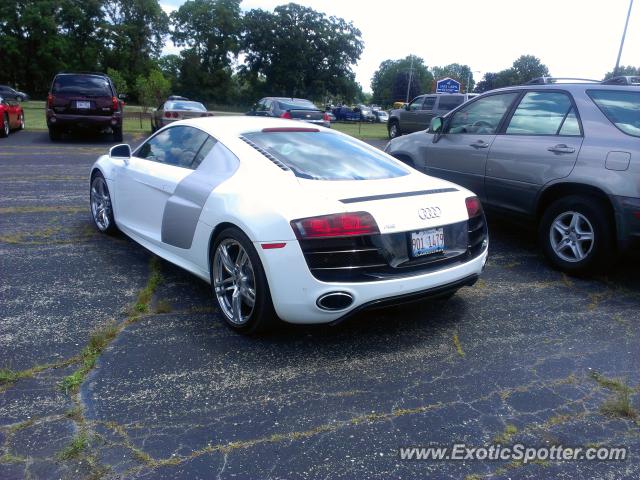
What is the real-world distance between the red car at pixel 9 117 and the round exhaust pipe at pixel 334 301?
14.1m

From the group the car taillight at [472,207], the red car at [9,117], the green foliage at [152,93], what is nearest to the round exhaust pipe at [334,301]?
the car taillight at [472,207]

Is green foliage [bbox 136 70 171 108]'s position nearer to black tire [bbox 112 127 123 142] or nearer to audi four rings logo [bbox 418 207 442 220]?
black tire [bbox 112 127 123 142]

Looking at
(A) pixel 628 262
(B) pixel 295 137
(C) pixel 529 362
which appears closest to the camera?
(C) pixel 529 362

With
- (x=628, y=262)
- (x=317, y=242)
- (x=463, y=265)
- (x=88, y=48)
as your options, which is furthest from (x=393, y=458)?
(x=88, y=48)

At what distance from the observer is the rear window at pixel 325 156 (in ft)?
12.5

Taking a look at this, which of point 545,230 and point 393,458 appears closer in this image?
point 393,458

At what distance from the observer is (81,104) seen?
1414 cm

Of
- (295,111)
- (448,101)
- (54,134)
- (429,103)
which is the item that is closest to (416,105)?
(429,103)

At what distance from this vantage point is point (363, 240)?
10.5ft

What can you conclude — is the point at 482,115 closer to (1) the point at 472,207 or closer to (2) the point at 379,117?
(1) the point at 472,207

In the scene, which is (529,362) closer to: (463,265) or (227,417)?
(463,265)

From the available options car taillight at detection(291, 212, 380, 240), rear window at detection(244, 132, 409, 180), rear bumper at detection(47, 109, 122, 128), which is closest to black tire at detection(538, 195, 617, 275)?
rear window at detection(244, 132, 409, 180)

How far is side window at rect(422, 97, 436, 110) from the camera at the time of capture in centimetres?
1987

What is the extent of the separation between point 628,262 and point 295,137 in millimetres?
3525
